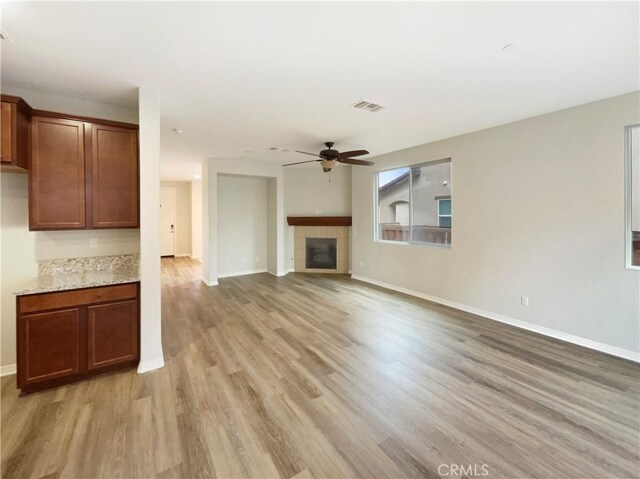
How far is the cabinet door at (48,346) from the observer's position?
2.22m

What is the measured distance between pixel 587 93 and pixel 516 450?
3.40m

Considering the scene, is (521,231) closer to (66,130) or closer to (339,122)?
(339,122)

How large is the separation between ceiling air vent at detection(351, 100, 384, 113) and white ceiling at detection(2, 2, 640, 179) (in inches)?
4.8

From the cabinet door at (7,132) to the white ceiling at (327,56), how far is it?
0.38 m

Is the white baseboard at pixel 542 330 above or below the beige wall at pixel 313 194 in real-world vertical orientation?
below

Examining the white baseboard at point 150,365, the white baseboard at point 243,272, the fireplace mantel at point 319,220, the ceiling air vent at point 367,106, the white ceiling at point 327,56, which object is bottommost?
the white baseboard at point 150,365

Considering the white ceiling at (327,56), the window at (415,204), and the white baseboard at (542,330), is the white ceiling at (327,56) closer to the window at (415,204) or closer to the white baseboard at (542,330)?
the window at (415,204)

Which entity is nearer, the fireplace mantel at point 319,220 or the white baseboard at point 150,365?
the white baseboard at point 150,365

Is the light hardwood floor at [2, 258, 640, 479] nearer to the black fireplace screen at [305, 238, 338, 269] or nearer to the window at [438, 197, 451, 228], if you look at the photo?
the window at [438, 197, 451, 228]

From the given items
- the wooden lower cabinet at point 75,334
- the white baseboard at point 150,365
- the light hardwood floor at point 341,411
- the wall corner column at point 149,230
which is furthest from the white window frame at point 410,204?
the wooden lower cabinet at point 75,334

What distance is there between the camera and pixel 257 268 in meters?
7.33

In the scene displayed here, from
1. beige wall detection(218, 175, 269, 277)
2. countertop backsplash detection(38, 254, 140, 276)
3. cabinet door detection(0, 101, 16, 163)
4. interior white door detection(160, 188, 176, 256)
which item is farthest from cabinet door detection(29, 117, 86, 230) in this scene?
interior white door detection(160, 188, 176, 256)

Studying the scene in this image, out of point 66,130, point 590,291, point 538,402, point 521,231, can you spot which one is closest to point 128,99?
point 66,130

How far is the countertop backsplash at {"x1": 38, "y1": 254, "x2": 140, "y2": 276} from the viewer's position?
108 inches
